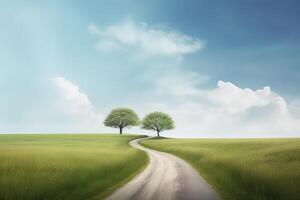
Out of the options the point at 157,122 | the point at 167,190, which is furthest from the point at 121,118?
the point at 167,190

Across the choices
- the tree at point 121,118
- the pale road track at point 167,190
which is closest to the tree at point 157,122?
the tree at point 121,118

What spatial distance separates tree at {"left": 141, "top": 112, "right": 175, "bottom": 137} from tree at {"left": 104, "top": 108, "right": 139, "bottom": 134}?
16.3 feet

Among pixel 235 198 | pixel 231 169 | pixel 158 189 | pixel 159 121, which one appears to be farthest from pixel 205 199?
pixel 159 121

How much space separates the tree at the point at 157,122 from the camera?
458 feet

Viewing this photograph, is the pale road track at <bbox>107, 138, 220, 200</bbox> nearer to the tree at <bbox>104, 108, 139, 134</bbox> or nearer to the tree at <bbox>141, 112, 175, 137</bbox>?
the tree at <bbox>141, 112, 175, 137</bbox>

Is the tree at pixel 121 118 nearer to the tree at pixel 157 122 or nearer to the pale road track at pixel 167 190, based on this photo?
the tree at pixel 157 122

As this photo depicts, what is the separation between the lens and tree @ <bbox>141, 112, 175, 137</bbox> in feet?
458

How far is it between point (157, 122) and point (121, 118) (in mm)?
15636

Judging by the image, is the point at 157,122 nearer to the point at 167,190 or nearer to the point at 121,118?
the point at 121,118

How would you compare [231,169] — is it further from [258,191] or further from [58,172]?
[58,172]

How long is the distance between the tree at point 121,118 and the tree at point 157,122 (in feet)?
16.3

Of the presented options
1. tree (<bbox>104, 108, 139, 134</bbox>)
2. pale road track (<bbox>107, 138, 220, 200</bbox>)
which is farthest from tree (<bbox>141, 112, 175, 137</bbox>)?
pale road track (<bbox>107, 138, 220, 200</bbox>)

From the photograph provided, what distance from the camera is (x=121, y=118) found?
5527 inches

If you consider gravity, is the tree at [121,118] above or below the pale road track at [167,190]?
above
